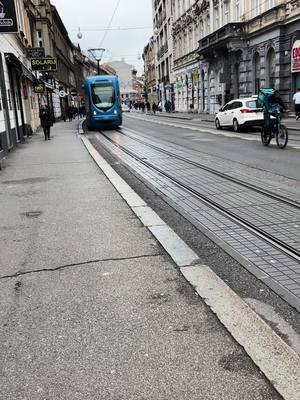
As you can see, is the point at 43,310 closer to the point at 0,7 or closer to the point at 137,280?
the point at 137,280

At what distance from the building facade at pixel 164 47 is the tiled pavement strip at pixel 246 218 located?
6088cm

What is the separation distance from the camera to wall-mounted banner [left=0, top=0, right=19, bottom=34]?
1398cm

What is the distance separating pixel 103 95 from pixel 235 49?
11873mm

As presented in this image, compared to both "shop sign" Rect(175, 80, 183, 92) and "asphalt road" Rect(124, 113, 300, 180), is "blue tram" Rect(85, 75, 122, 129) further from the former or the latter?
"shop sign" Rect(175, 80, 183, 92)

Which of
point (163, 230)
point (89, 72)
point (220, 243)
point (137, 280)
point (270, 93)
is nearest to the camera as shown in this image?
point (137, 280)

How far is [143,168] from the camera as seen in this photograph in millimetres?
12336

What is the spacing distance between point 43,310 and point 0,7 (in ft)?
42.0

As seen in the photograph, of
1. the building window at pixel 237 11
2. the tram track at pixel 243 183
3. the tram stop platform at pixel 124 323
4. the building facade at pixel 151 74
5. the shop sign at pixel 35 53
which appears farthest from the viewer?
the building facade at pixel 151 74

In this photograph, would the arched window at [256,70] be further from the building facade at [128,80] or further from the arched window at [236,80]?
the building facade at [128,80]

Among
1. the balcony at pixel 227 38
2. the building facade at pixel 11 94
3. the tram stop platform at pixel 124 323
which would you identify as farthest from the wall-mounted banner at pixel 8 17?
the balcony at pixel 227 38

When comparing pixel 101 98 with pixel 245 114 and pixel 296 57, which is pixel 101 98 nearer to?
pixel 245 114

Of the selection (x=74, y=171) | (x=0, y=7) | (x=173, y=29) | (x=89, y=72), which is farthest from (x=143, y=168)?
(x=89, y=72)

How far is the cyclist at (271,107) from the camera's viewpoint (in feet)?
50.3

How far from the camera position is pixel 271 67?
104ft
